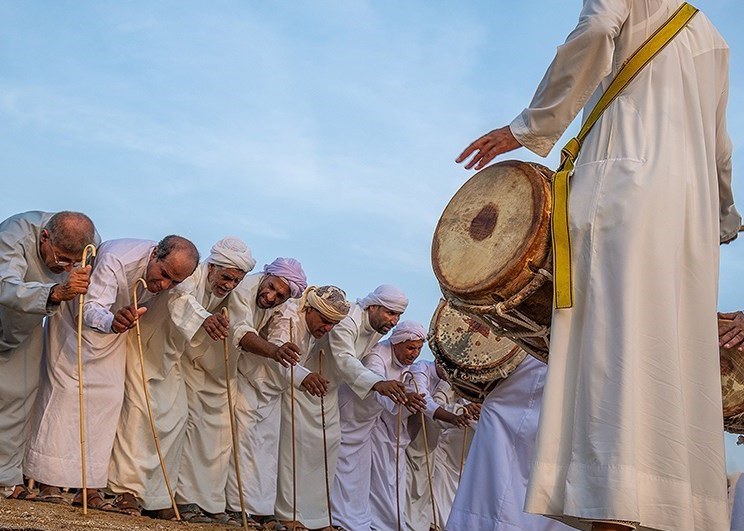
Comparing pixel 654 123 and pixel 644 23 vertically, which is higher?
pixel 644 23

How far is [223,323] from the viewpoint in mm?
6020

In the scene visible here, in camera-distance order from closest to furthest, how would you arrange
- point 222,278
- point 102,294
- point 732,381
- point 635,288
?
point 635,288 → point 732,381 → point 102,294 → point 222,278

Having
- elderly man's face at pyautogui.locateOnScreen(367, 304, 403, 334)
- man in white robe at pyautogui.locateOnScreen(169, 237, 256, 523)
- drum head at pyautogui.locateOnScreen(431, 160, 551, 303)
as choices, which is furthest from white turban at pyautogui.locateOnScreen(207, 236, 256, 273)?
drum head at pyautogui.locateOnScreen(431, 160, 551, 303)

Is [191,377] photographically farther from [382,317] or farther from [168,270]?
[382,317]

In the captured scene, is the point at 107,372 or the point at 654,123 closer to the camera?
the point at 654,123

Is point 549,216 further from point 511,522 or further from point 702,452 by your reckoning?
point 511,522

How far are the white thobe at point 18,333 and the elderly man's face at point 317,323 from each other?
2.22m

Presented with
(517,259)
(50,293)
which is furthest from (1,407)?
(517,259)

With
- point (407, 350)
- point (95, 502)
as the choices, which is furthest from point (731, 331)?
point (407, 350)

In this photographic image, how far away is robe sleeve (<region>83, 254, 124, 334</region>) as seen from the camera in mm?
5551

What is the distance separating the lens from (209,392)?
6938 mm

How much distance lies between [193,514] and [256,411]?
95 centimetres

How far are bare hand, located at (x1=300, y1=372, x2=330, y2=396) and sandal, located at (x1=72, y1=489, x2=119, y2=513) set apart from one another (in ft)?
5.91

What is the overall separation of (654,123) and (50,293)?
11.1 ft
